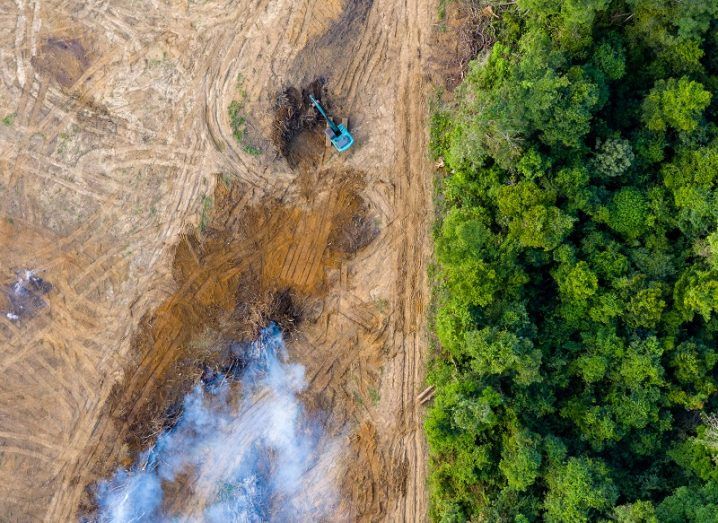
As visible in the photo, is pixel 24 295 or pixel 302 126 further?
pixel 302 126

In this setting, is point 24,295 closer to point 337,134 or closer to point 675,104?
point 337,134

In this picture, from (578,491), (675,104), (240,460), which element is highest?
(675,104)

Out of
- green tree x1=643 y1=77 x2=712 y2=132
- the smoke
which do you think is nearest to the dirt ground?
the smoke

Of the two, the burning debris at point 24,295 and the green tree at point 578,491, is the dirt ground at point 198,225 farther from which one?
the green tree at point 578,491

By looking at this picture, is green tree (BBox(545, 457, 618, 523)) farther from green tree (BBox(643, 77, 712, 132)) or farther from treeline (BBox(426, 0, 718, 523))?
green tree (BBox(643, 77, 712, 132))

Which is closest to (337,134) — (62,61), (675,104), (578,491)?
(62,61)
